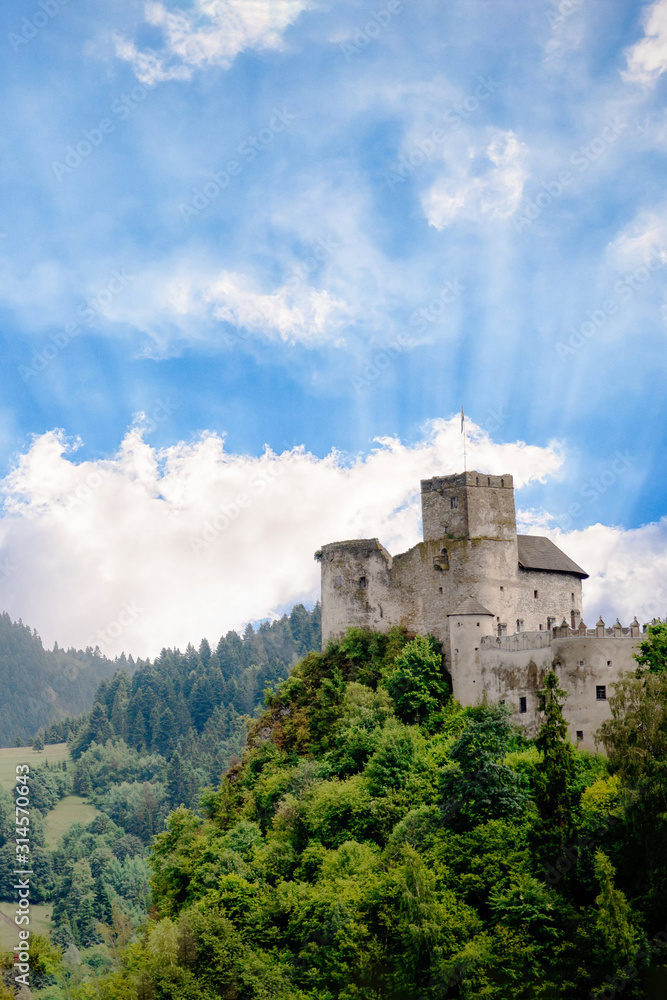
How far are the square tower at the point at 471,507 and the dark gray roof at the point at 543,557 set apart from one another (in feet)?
5.88

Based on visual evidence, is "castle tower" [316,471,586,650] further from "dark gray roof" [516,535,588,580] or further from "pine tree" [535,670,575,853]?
"pine tree" [535,670,575,853]

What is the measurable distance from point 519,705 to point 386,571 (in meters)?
14.9

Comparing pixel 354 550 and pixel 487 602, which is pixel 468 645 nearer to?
pixel 487 602

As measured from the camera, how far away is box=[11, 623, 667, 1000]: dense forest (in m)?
47.2

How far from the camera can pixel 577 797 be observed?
51562 mm

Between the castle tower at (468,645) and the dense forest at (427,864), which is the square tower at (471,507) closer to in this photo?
the castle tower at (468,645)

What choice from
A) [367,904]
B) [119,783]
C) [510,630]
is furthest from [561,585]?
[119,783]

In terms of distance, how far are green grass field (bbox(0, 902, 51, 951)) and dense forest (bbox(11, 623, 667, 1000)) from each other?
80340 mm

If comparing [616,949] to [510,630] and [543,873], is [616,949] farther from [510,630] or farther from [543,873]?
[510,630]

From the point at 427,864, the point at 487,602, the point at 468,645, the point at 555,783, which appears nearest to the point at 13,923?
the point at 487,602

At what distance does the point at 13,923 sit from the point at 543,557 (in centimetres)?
10954

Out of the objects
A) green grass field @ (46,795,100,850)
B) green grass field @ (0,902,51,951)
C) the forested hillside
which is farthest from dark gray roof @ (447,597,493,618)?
green grass field @ (46,795,100,850)

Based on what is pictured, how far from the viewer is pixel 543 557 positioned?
69.0 meters

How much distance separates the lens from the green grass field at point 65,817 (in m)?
181
